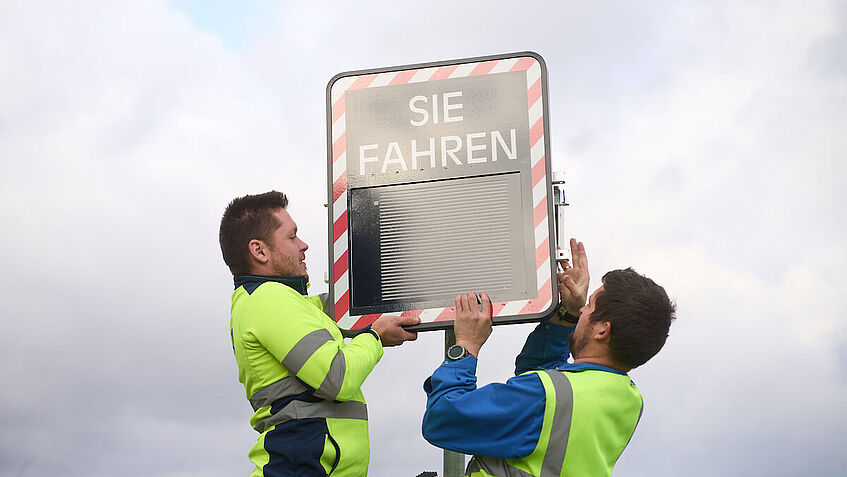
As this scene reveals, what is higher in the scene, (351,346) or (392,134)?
(392,134)

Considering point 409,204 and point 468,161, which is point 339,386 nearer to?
point 409,204

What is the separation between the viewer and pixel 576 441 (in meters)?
3.51

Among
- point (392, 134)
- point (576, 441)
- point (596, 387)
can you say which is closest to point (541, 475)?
point (576, 441)

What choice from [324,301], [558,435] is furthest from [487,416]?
[324,301]

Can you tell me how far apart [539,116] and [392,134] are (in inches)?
27.7

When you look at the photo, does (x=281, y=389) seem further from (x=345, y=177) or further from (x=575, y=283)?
(x=575, y=283)

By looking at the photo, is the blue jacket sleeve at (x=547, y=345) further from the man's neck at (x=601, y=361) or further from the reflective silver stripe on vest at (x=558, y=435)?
the reflective silver stripe on vest at (x=558, y=435)

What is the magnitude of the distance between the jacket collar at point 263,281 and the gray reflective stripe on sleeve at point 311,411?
2.02ft

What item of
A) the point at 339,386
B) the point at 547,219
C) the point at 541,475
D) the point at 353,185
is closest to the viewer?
the point at 541,475

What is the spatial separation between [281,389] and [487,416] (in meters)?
0.97

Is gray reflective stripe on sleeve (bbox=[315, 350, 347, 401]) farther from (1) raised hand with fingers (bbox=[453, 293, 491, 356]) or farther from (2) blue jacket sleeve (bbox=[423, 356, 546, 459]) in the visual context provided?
(1) raised hand with fingers (bbox=[453, 293, 491, 356])

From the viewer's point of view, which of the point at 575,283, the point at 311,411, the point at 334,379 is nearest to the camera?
the point at 334,379

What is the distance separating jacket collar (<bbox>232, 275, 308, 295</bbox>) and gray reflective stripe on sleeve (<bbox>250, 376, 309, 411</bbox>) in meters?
A: 0.48

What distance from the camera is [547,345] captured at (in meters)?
4.60
